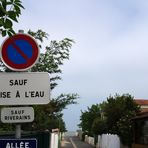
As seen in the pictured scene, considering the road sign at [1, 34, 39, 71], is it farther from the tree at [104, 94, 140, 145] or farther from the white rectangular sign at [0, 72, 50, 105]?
the tree at [104, 94, 140, 145]

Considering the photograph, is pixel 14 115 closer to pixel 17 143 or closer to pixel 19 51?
pixel 17 143

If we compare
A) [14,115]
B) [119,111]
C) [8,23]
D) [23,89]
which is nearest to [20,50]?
[23,89]

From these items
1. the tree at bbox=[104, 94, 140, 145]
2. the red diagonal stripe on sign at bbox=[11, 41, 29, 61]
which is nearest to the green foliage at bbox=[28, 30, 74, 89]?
the red diagonal stripe on sign at bbox=[11, 41, 29, 61]

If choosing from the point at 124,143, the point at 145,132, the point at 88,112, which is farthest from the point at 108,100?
the point at 88,112

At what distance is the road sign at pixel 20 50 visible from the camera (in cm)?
711

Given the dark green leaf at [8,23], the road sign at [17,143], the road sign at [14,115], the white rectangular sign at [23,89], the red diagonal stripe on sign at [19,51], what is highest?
the dark green leaf at [8,23]

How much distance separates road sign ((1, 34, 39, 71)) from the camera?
7.11m

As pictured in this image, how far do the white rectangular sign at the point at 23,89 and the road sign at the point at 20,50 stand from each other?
0.18 meters

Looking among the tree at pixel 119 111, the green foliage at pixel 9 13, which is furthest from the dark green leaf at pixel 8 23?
the tree at pixel 119 111

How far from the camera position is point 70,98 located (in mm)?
16703

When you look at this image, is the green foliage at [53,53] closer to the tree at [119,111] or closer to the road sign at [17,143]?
the road sign at [17,143]

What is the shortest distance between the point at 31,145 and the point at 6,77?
0.92 metres

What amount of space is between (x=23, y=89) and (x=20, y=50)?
53 cm

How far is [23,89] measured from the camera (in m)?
7.01
